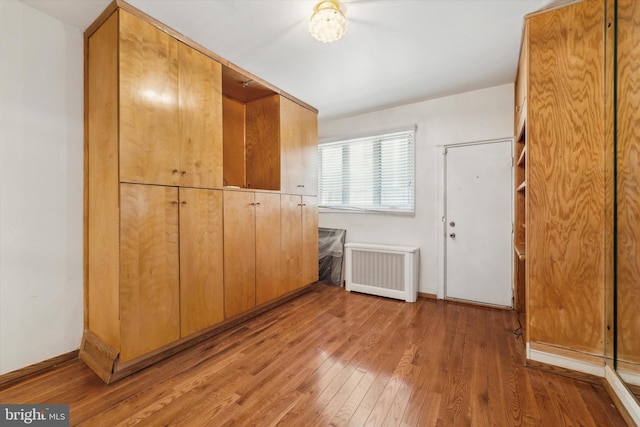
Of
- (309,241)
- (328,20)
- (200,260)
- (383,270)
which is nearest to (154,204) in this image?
(200,260)

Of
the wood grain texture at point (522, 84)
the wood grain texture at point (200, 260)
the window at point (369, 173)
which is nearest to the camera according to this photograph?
the wood grain texture at point (522, 84)

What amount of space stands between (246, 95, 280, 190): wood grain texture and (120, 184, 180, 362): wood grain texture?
1.19 meters

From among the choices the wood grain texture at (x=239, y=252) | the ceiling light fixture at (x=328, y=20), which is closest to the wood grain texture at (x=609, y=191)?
the ceiling light fixture at (x=328, y=20)

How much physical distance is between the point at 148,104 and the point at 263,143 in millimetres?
1352

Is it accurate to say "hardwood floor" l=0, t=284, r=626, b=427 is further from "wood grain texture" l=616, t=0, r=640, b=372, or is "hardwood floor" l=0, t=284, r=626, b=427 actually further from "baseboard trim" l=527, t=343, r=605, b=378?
"wood grain texture" l=616, t=0, r=640, b=372

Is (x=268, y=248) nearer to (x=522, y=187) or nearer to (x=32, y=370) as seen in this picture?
(x=32, y=370)

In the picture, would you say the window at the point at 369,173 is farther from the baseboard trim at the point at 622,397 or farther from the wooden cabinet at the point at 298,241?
the baseboard trim at the point at 622,397

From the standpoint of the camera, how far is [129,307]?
1.77m

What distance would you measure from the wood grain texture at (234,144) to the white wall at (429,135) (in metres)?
1.59

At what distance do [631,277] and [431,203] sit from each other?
1.89 meters

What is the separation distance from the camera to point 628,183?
164 cm

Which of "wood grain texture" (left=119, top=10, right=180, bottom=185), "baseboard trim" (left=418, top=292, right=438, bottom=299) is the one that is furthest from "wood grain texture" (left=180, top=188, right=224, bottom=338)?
"baseboard trim" (left=418, top=292, right=438, bottom=299)

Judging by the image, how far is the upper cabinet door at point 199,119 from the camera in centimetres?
209

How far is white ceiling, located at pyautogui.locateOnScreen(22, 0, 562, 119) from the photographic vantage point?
182 centimetres
